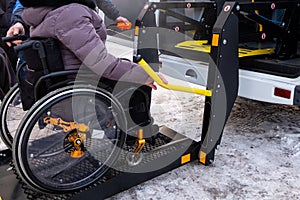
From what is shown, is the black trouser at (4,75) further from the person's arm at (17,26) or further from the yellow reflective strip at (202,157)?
the yellow reflective strip at (202,157)

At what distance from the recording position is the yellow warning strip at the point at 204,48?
9.79 feet

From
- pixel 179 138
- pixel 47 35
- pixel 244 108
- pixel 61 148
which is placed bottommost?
pixel 244 108

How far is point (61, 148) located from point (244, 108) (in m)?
2.34

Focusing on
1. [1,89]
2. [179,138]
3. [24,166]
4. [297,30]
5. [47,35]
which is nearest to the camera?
[24,166]

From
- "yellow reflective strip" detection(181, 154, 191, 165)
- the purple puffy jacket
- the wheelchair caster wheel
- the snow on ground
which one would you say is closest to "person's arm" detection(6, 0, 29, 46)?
the purple puffy jacket

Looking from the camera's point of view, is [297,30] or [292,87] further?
[297,30]

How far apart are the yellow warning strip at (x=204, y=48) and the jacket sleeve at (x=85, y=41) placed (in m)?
1.35

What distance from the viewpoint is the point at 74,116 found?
1.91 metres

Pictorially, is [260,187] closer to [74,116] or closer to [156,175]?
[156,175]

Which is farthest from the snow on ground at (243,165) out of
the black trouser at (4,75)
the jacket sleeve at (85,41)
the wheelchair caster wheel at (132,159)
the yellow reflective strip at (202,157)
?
the black trouser at (4,75)

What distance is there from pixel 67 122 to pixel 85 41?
0.48m

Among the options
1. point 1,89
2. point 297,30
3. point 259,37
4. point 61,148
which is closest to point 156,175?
point 61,148

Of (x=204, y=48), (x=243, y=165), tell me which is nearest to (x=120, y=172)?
(x=243, y=165)

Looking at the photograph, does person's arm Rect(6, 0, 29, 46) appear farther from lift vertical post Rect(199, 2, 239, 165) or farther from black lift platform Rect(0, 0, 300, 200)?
lift vertical post Rect(199, 2, 239, 165)
